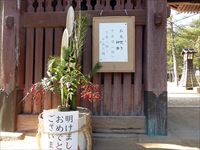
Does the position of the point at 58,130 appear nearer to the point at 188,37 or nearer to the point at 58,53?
the point at 58,53

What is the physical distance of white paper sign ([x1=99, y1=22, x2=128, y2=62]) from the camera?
4.34 metres

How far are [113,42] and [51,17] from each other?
0.94 metres

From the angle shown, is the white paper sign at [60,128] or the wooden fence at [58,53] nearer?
the white paper sign at [60,128]

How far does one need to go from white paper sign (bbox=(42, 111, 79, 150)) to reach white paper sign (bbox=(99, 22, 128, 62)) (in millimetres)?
1370

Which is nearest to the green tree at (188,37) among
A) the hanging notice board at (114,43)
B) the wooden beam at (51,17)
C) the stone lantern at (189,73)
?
the stone lantern at (189,73)

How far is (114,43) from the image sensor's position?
436 cm

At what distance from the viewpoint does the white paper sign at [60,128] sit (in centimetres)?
316

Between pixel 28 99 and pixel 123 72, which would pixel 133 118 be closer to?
pixel 123 72

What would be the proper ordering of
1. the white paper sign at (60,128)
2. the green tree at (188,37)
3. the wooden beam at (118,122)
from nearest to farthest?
1. the white paper sign at (60,128)
2. the wooden beam at (118,122)
3. the green tree at (188,37)

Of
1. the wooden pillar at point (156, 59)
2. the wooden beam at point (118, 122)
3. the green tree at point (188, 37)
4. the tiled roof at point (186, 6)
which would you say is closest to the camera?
the wooden pillar at point (156, 59)

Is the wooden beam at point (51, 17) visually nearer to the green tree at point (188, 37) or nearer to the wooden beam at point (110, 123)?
the wooden beam at point (110, 123)

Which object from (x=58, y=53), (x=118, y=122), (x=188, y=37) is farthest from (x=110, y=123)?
(x=188, y=37)

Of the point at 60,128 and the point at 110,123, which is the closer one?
the point at 60,128

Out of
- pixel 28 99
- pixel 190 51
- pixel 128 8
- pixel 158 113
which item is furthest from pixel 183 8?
pixel 190 51
